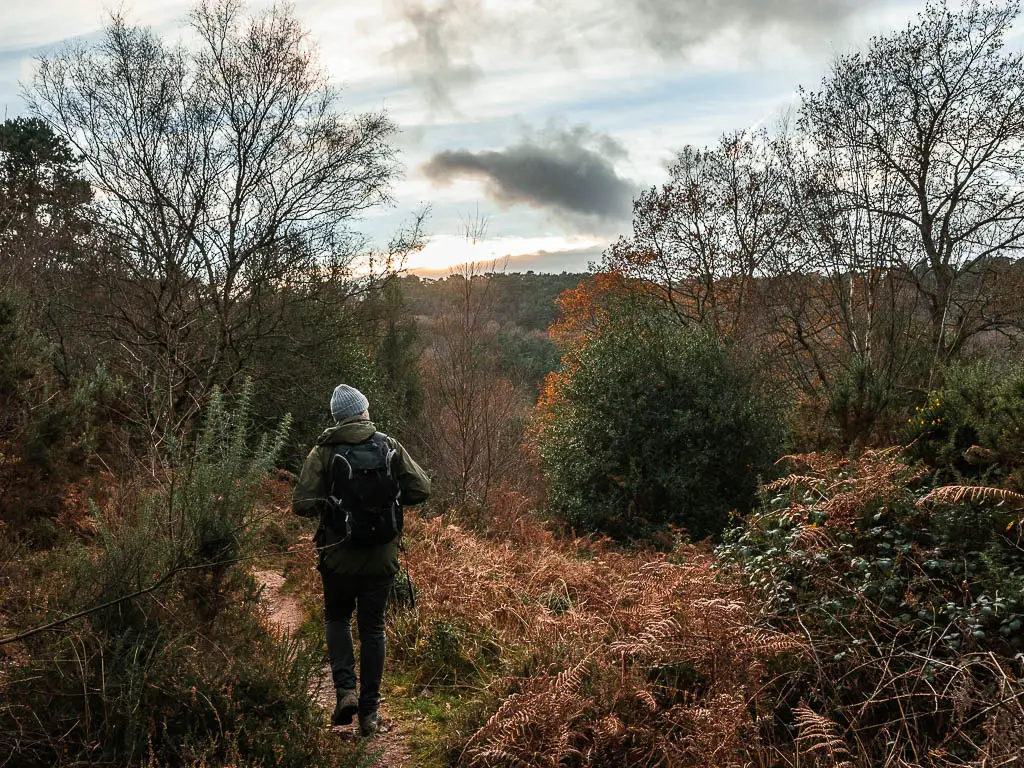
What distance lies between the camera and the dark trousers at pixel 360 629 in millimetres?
4258

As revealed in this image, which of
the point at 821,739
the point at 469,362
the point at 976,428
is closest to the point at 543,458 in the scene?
the point at 469,362

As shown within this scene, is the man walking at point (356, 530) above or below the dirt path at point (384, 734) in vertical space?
above

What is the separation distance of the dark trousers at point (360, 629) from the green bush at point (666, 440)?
797cm

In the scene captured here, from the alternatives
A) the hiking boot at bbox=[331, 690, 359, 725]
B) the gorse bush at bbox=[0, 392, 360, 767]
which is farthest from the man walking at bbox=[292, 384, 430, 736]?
the gorse bush at bbox=[0, 392, 360, 767]

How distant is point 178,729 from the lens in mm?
3258

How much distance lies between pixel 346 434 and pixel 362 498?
0.42 meters

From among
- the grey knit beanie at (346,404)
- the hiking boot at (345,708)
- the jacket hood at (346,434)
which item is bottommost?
the hiking boot at (345,708)

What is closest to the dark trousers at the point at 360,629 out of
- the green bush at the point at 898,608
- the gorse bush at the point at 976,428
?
the green bush at the point at 898,608

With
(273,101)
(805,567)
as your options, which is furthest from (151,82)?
(805,567)

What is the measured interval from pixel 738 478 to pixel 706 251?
11.4 meters

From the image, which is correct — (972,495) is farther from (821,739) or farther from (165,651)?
(165,651)

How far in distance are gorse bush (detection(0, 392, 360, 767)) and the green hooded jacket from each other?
308 mm

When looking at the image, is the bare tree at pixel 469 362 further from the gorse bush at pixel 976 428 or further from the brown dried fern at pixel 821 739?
the brown dried fern at pixel 821 739

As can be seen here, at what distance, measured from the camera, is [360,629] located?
4.33 metres
